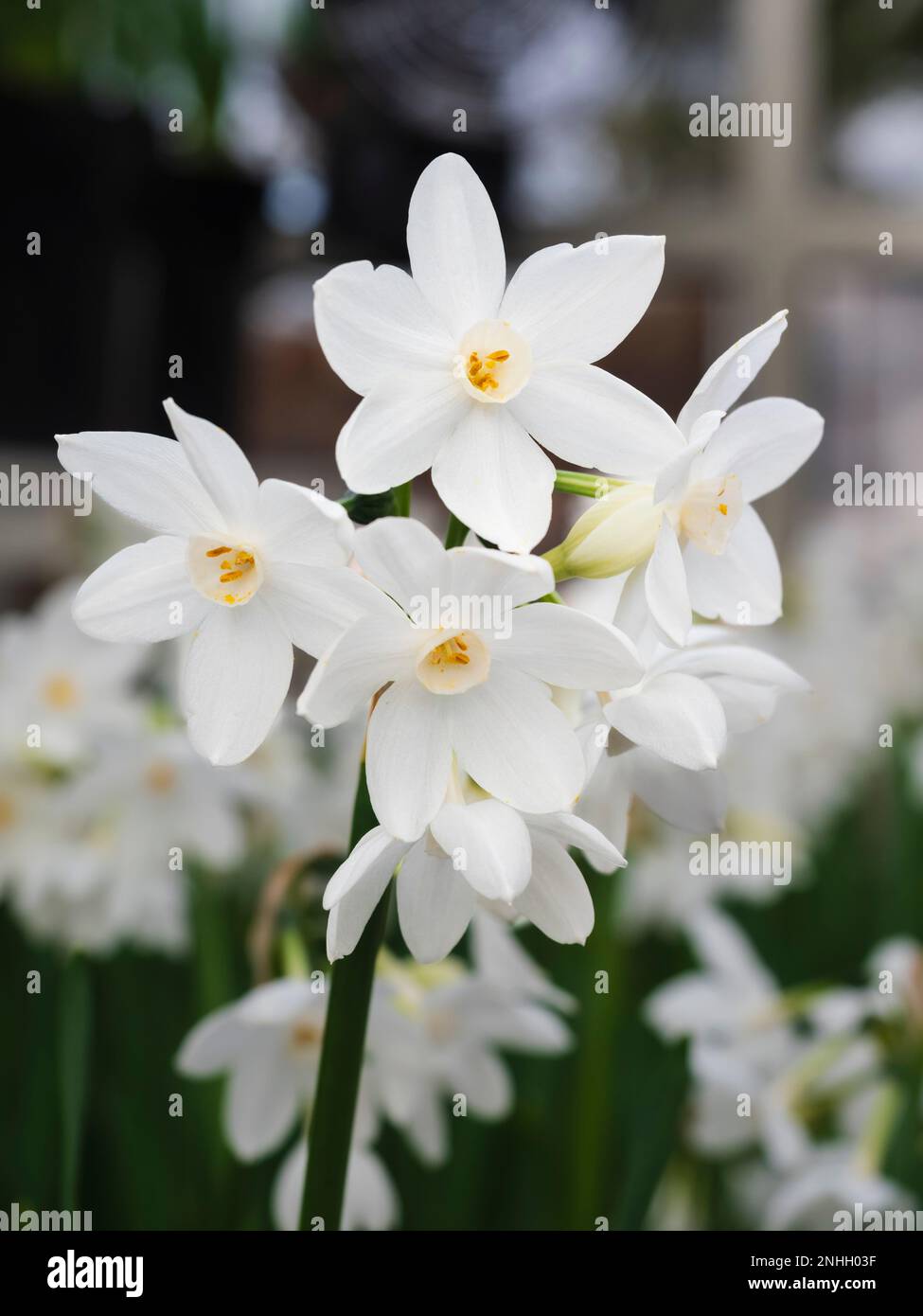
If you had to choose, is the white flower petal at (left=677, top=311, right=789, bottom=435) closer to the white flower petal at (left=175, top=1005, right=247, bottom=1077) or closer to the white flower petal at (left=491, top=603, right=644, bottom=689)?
the white flower petal at (left=491, top=603, right=644, bottom=689)

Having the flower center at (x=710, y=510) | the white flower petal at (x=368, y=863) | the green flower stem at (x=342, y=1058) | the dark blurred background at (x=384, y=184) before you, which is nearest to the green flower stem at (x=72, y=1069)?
the green flower stem at (x=342, y=1058)

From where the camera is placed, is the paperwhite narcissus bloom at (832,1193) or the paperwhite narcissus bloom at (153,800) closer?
the paperwhite narcissus bloom at (832,1193)

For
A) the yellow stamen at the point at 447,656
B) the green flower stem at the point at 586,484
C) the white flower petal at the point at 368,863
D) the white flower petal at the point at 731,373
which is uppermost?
the white flower petal at the point at 731,373

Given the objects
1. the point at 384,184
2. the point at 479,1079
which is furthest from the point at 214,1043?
the point at 384,184

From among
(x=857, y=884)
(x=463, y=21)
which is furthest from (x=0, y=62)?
(x=857, y=884)

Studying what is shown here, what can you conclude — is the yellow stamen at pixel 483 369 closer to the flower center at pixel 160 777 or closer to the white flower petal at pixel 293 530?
the white flower petal at pixel 293 530

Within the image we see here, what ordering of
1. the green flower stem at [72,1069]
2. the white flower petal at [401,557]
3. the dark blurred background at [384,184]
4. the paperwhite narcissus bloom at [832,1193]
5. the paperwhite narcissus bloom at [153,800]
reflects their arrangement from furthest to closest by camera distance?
the dark blurred background at [384,184], the paperwhite narcissus bloom at [153,800], the paperwhite narcissus bloom at [832,1193], the green flower stem at [72,1069], the white flower petal at [401,557]
